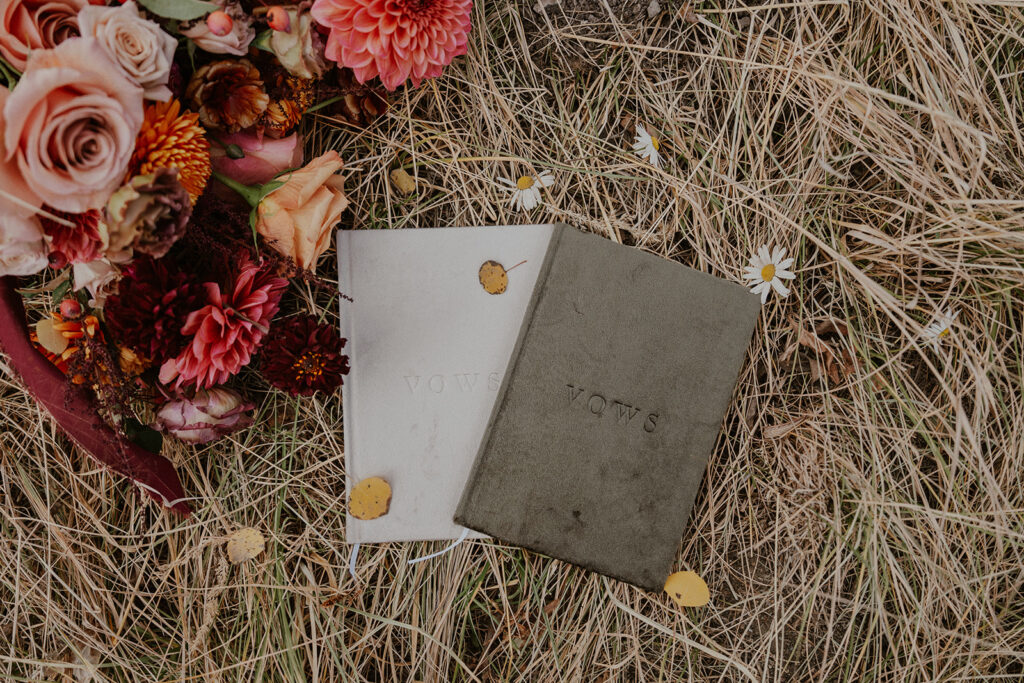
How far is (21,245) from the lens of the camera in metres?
0.83

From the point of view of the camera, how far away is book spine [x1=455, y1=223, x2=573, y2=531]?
117 cm

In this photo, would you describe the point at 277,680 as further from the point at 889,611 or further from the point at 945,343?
the point at 945,343

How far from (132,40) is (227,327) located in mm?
400

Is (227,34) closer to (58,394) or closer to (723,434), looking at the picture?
(58,394)

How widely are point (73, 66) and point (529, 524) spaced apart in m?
0.99

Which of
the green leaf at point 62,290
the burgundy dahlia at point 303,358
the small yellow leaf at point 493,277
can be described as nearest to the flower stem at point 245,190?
the burgundy dahlia at point 303,358

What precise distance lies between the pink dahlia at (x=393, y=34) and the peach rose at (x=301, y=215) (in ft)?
0.59

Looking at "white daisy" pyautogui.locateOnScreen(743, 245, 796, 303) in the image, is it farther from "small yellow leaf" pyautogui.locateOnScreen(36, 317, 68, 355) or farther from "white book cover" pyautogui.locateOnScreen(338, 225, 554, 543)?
"small yellow leaf" pyautogui.locateOnScreen(36, 317, 68, 355)

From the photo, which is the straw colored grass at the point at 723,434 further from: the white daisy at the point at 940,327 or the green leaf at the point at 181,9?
the green leaf at the point at 181,9

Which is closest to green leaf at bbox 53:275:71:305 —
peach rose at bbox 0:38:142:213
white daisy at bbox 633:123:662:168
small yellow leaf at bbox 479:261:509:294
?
peach rose at bbox 0:38:142:213

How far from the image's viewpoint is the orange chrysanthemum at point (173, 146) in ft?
2.77

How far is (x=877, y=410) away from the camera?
1.30 m

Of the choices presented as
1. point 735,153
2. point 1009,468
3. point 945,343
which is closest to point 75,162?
point 735,153

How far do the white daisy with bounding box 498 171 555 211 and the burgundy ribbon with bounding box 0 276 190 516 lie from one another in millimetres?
813
